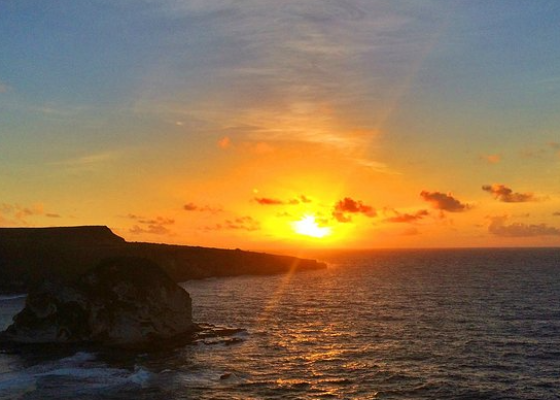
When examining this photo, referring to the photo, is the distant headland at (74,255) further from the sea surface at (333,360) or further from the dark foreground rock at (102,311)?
the dark foreground rock at (102,311)

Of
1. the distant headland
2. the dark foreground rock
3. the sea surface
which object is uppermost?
the distant headland

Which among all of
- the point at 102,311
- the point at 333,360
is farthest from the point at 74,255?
the point at 333,360

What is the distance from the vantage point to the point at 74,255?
143250 mm

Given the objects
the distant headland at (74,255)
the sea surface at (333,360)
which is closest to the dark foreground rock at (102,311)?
the sea surface at (333,360)

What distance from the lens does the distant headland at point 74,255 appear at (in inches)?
5123

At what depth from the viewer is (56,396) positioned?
45.7m

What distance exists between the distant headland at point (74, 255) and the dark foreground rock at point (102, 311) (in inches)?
2389

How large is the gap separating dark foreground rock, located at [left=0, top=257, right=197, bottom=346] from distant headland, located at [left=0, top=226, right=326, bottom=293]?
60678mm

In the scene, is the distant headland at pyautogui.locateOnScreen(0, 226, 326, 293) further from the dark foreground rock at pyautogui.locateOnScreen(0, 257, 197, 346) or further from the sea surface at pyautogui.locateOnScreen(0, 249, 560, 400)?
the dark foreground rock at pyautogui.locateOnScreen(0, 257, 197, 346)

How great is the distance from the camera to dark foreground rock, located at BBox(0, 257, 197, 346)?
66688 mm

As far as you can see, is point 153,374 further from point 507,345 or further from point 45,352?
point 507,345

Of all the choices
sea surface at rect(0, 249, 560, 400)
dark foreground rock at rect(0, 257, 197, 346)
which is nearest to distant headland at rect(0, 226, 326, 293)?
sea surface at rect(0, 249, 560, 400)

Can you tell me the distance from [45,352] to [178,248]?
129191 millimetres

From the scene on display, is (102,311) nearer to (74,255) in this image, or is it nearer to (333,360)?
(333,360)
